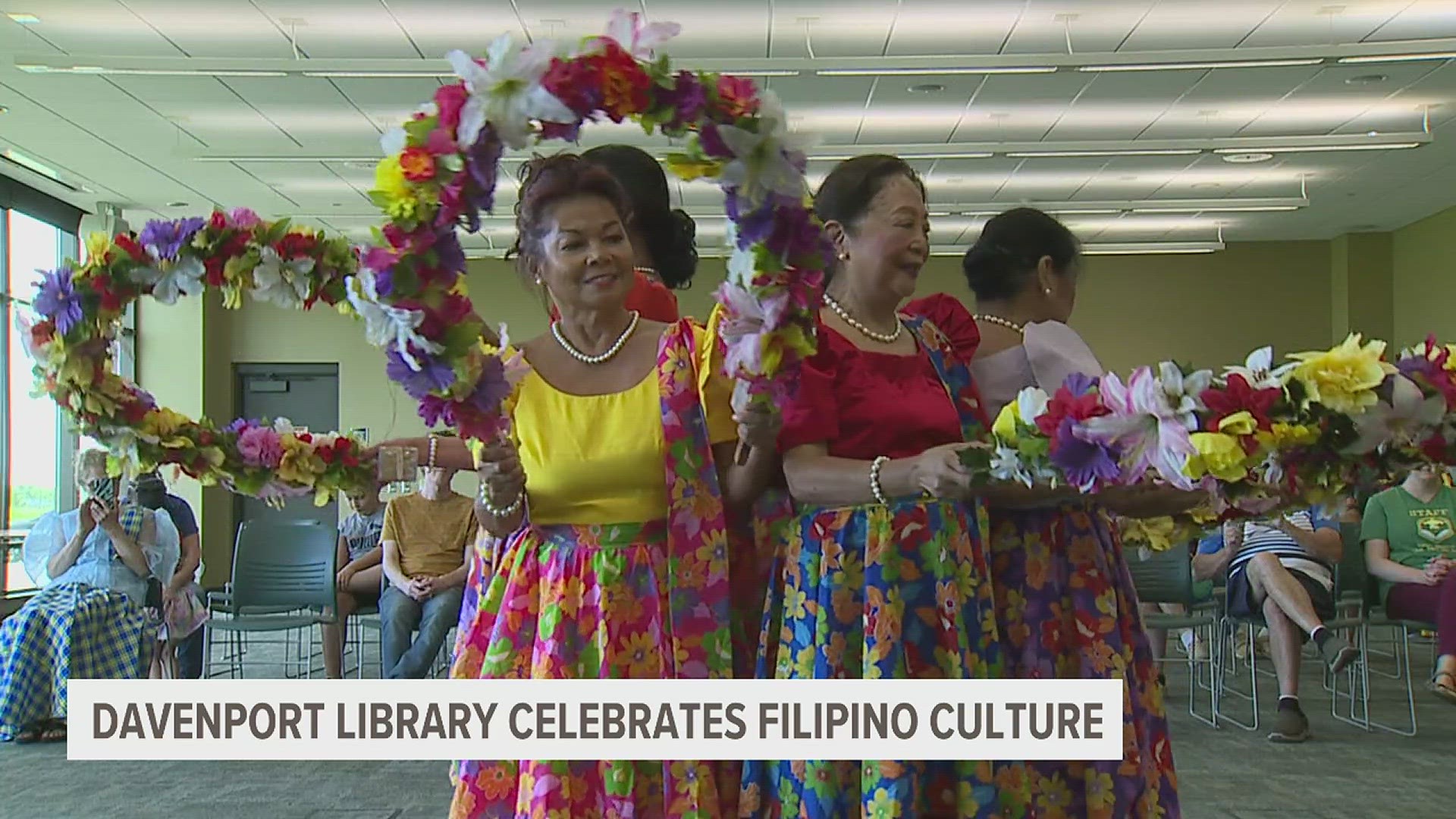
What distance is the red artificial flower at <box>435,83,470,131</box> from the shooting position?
6.56 feet

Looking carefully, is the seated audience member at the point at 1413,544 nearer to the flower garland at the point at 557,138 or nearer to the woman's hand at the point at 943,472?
the woman's hand at the point at 943,472

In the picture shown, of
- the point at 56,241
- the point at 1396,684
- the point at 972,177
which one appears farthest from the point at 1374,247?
the point at 56,241

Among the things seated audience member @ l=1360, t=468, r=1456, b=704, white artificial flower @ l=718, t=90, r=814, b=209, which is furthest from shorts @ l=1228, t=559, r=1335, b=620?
white artificial flower @ l=718, t=90, r=814, b=209

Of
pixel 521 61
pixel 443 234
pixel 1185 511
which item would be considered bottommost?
pixel 1185 511

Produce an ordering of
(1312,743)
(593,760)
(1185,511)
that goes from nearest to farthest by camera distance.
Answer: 1. (593,760)
2. (1185,511)
3. (1312,743)

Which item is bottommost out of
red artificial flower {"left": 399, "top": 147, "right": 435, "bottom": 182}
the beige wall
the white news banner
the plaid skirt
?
the plaid skirt

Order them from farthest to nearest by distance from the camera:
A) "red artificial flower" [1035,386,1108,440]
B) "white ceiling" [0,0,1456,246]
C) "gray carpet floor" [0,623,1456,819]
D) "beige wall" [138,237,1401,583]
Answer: "beige wall" [138,237,1401,583]
"white ceiling" [0,0,1456,246]
"gray carpet floor" [0,623,1456,819]
"red artificial flower" [1035,386,1108,440]

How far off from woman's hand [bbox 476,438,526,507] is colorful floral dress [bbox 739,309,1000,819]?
1.35 feet

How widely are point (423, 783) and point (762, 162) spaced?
13.6 ft

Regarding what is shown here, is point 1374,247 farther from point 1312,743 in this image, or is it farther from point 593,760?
point 593,760

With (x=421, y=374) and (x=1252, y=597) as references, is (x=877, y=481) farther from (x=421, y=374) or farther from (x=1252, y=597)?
(x=1252, y=597)

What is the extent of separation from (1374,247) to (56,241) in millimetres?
13899

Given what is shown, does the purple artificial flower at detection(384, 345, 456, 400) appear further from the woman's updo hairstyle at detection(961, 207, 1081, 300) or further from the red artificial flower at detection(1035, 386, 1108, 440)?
the woman's updo hairstyle at detection(961, 207, 1081, 300)

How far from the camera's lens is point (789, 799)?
205 cm
